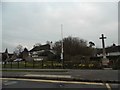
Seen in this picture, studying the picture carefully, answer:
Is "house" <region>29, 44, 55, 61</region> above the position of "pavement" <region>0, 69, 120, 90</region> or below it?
above

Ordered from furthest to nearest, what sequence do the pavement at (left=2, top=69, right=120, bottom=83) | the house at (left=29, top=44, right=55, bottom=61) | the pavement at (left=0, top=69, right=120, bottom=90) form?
1. the house at (left=29, top=44, right=55, bottom=61)
2. the pavement at (left=2, top=69, right=120, bottom=83)
3. the pavement at (left=0, top=69, right=120, bottom=90)

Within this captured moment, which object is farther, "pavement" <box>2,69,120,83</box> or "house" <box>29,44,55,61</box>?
"house" <box>29,44,55,61</box>

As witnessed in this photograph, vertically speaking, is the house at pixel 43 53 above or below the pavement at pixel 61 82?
above

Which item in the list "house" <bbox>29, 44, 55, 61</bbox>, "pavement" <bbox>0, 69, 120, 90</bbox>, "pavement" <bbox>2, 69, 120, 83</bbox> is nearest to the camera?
"pavement" <bbox>0, 69, 120, 90</bbox>

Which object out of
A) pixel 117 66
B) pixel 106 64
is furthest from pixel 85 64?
pixel 117 66

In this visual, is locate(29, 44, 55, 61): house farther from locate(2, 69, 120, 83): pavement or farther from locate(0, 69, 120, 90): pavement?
locate(0, 69, 120, 90): pavement

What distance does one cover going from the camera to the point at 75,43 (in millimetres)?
66625

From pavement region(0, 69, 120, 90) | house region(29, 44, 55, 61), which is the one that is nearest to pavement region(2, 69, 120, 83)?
pavement region(0, 69, 120, 90)

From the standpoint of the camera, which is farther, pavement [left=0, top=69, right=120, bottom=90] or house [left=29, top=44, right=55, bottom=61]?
house [left=29, top=44, right=55, bottom=61]

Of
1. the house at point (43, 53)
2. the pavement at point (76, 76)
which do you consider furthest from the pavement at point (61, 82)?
the house at point (43, 53)

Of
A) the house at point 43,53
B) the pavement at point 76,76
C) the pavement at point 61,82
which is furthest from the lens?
the house at point 43,53

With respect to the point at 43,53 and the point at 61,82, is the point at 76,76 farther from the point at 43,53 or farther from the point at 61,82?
the point at 43,53

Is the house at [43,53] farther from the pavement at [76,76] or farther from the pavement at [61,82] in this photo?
the pavement at [61,82]

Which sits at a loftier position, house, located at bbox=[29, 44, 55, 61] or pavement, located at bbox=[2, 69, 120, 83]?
house, located at bbox=[29, 44, 55, 61]
